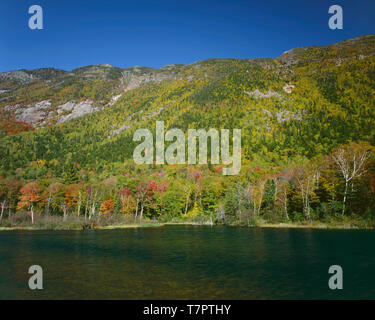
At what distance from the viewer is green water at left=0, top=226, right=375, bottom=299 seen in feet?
43.8

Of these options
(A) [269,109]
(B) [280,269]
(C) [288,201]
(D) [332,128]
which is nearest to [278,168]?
(C) [288,201]

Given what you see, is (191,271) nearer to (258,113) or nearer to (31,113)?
(258,113)

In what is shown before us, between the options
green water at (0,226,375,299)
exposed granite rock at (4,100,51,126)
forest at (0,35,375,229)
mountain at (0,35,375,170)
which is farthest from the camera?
exposed granite rock at (4,100,51,126)

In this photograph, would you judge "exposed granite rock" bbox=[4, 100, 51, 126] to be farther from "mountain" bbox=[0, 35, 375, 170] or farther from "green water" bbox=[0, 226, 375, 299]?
"green water" bbox=[0, 226, 375, 299]

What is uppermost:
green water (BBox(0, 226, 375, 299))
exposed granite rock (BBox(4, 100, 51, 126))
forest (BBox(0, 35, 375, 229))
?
exposed granite rock (BBox(4, 100, 51, 126))

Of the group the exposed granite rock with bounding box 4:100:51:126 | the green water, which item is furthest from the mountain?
the green water

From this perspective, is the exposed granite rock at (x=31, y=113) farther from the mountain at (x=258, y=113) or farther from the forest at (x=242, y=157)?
the forest at (x=242, y=157)

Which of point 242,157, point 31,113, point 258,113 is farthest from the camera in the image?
point 31,113

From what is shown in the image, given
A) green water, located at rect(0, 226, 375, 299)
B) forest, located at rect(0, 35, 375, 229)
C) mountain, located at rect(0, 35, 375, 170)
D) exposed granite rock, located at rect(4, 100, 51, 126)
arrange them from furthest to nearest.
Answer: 1. exposed granite rock, located at rect(4, 100, 51, 126)
2. mountain, located at rect(0, 35, 375, 170)
3. forest, located at rect(0, 35, 375, 229)
4. green water, located at rect(0, 226, 375, 299)

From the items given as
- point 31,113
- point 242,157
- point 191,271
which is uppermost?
point 31,113

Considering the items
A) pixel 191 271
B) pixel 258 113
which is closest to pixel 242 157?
pixel 258 113

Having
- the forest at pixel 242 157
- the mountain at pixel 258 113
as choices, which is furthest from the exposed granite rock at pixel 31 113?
the forest at pixel 242 157

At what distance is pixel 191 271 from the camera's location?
17.3 metres
